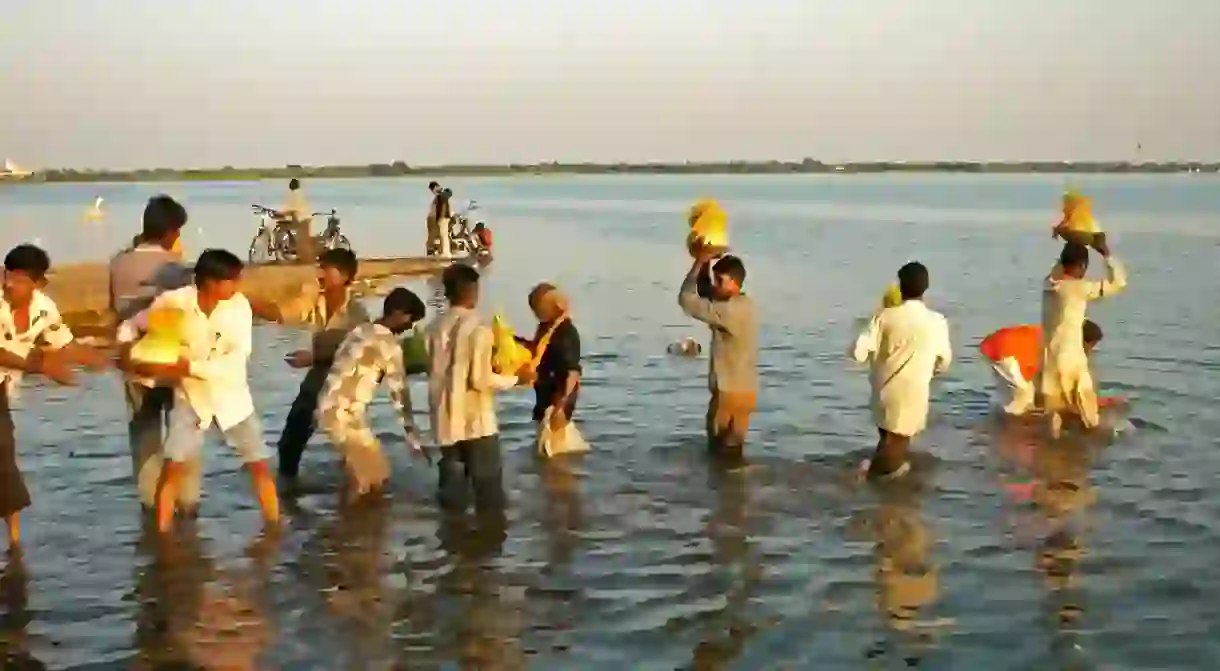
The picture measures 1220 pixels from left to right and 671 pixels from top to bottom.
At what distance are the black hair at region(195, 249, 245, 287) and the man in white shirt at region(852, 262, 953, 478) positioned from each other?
4.24 m

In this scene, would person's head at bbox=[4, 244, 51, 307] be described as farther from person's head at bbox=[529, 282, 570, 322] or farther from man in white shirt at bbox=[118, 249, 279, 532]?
person's head at bbox=[529, 282, 570, 322]

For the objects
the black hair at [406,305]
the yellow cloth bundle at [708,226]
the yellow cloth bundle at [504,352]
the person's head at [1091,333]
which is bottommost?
the person's head at [1091,333]

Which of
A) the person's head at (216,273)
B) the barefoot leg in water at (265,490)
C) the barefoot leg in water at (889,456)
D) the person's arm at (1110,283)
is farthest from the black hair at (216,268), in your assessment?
the person's arm at (1110,283)

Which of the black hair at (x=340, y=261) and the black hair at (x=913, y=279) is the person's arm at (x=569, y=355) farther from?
the black hair at (x=913, y=279)

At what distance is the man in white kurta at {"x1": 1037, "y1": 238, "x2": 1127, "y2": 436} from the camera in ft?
37.7

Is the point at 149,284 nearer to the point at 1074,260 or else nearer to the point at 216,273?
the point at 216,273

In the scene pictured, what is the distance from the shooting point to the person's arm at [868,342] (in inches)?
375

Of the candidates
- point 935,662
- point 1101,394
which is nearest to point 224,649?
point 935,662

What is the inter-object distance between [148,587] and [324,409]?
1877 mm

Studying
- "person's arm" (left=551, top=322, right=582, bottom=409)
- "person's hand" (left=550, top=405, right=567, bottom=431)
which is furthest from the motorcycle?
"person's arm" (left=551, top=322, right=582, bottom=409)

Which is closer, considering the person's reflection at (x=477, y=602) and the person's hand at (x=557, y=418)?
the person's reflection at (x=477, y=602)

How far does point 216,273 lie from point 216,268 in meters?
0.03

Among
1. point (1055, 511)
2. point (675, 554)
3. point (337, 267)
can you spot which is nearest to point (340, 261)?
point (337, 267)

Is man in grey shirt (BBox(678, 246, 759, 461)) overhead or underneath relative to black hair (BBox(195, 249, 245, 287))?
underneath
